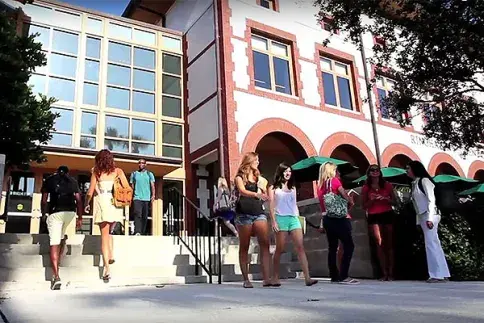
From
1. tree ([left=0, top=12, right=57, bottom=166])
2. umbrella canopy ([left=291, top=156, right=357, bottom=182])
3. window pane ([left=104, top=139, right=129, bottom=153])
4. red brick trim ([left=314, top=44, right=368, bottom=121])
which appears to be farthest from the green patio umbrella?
tree ([left=0, top=12, right=57, bottom=166])

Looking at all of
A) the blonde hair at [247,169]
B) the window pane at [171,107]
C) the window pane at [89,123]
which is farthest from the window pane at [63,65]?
the blonde hair at [247,169]

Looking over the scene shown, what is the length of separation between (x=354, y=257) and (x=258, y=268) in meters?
1.57

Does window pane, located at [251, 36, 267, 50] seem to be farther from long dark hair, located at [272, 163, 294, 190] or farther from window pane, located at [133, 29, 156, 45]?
long dark hair, located at [272, 163, 294, 190]

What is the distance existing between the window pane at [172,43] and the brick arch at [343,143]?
236 inches

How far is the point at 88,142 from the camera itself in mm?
12297

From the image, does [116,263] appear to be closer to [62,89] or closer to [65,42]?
[62,89]

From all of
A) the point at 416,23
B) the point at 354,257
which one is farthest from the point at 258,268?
the point at 416,23

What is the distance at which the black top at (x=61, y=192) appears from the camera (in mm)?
5742

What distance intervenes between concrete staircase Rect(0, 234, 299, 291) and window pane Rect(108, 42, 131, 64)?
7824 mm

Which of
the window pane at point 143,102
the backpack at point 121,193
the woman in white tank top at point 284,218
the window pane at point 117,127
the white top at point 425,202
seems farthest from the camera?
the window pane at point 143,102

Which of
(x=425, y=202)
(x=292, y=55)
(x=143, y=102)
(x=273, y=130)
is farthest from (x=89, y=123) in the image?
(x=425, y=202)

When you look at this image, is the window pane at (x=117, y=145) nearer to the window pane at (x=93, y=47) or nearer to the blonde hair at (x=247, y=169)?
the window pane at (x=93, y=47)

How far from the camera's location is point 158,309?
318cm

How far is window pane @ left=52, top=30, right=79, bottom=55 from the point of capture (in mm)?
12761
